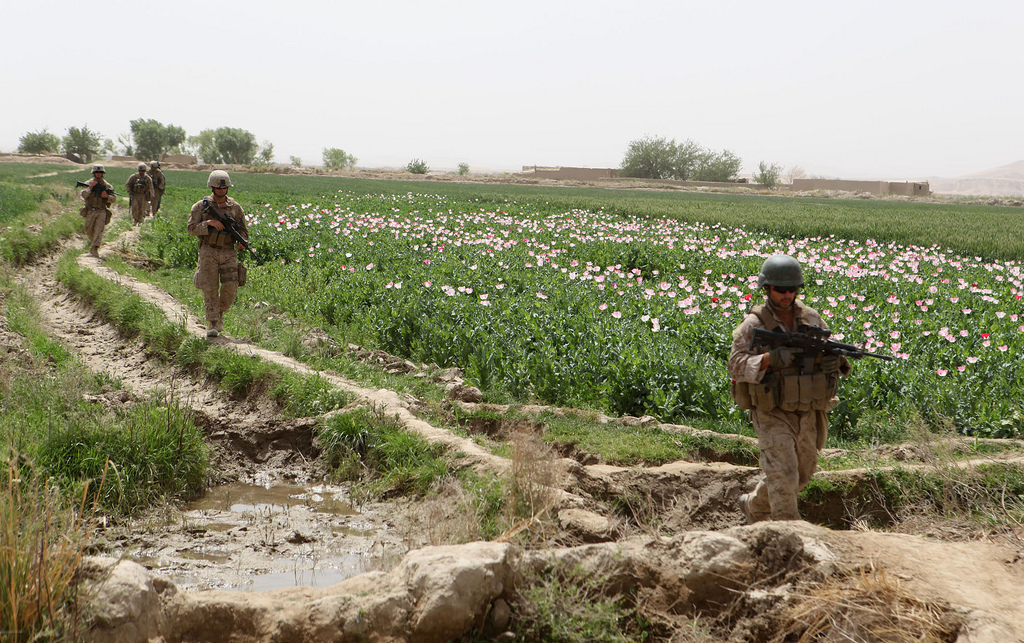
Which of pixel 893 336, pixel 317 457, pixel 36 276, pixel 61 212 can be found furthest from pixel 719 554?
pixel 61 212

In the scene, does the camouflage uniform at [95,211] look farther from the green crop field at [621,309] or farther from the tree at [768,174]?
the tree at [768,174]

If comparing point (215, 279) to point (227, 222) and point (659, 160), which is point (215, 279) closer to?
point (227, 222)

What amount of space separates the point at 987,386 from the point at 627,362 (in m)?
3.35

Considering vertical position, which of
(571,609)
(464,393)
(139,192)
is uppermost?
(139,192)

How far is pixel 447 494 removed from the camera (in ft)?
17.7

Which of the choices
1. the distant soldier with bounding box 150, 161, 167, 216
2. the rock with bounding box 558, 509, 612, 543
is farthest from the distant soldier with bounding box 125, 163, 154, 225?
the rock with bounding box 558, 509, 612, 543

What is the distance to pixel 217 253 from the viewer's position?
31.3ft

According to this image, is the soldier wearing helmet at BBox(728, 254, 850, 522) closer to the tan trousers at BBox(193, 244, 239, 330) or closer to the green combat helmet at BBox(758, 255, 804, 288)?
the green combat helmet at BBox(758, 255, 804, 288)

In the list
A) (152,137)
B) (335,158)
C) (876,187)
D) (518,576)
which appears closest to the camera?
(518,576)

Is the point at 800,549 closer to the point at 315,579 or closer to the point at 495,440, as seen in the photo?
the point at 315,579

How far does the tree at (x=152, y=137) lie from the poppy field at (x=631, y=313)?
10430cm

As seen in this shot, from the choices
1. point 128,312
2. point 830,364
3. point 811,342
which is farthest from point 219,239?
point 830,364

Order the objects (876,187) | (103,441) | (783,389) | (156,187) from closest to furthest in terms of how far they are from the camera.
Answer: (783,389) → (103,441) → (156,187) → (876,187)

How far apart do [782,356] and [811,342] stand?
21 centimetres
